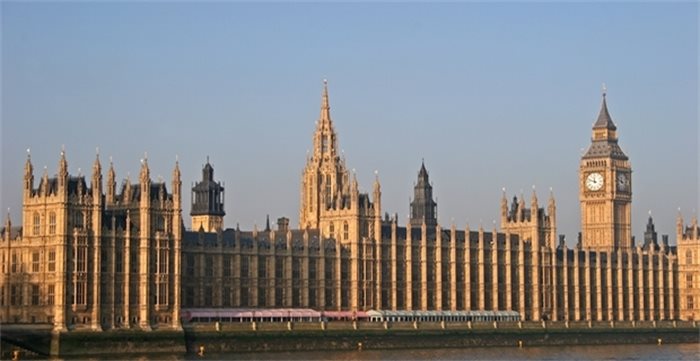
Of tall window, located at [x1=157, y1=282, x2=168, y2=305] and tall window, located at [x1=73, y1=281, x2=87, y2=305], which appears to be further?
tall window, located at [x1=157, y1=282, x2=168, y2=305]

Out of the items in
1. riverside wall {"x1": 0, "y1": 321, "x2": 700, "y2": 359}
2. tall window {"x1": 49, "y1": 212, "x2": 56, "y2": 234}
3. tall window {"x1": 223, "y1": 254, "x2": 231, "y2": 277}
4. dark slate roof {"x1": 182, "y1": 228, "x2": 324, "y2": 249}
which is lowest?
riverside wall {"x1": 0, "y1": 321, "x2": 700, "y2": 359}

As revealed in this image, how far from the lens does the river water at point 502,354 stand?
148625 millimetres

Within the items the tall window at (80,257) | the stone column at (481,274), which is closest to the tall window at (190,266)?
the tall window at (80,257)

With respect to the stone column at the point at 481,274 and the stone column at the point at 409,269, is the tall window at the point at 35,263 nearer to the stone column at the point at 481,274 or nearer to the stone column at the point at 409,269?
the stone column at the point at 409,269

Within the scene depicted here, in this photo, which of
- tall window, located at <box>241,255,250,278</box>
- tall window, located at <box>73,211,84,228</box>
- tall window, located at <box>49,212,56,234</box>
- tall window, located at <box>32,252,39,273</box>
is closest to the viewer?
tall window, located at <box>49,212,56,234</box>

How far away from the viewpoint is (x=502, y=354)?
162m

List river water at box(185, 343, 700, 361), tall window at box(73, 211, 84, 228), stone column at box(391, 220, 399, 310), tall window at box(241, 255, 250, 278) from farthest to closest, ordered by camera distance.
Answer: stone column at box(391, 220, 399, 310)
tall window at box(241, 255, 250, 278)
river water at box(185, 343, 700, 361)
tall window at box(73, 211, 84, 228)

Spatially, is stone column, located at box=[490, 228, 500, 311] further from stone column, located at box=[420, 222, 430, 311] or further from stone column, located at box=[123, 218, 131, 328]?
stone column, located at box=[123, 218, 131, 328]

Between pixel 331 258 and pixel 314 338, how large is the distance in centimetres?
2170

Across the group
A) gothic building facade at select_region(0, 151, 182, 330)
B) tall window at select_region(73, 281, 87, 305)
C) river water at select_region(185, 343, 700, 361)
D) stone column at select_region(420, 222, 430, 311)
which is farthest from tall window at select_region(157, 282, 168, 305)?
stone column at select_region(420, 222, 430, 311)

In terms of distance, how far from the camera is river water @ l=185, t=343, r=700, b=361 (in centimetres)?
14862

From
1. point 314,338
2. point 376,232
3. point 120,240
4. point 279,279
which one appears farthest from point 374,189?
point 120,240

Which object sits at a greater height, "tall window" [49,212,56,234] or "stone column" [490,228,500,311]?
"tall window" [49,212,56,234]

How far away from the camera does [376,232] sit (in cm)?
18550
